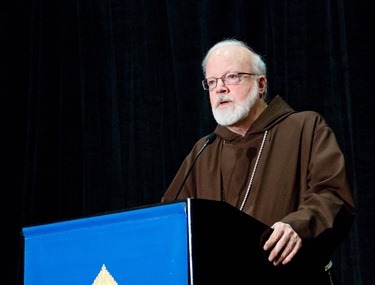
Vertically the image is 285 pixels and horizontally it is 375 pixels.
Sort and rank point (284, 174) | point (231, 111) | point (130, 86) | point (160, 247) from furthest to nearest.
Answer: point (130, 86) → point (231, 111) → point (284, 174) → point (160, 247)

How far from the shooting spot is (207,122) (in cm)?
390

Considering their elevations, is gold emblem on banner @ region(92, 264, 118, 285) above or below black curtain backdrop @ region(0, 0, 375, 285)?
below

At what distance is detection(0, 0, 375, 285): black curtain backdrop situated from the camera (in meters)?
3.56

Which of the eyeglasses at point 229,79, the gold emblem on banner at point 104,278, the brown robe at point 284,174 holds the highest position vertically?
the eyeglasses at point 229,79

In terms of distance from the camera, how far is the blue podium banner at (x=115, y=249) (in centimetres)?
184

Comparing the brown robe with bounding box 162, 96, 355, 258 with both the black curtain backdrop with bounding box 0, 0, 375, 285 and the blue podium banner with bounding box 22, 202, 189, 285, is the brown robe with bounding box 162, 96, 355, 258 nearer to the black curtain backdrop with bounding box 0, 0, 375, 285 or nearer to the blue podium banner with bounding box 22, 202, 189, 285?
the blue podium banner with bounding box 22, 202, 189, 285

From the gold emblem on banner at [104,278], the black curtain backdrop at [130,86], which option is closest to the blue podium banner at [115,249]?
the gold emblem on banner at [104,278]

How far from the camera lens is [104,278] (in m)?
1.96

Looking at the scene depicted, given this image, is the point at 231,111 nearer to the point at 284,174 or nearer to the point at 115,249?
the point at 284,174

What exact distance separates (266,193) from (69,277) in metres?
0.92

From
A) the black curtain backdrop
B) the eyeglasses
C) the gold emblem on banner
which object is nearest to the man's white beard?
the eyeglasses

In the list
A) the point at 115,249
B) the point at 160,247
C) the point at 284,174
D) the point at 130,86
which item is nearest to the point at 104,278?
the point at 115,249

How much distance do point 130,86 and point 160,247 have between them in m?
2.36

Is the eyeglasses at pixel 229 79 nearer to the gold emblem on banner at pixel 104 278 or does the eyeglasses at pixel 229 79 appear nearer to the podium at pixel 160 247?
the podium at pixel 160 247
